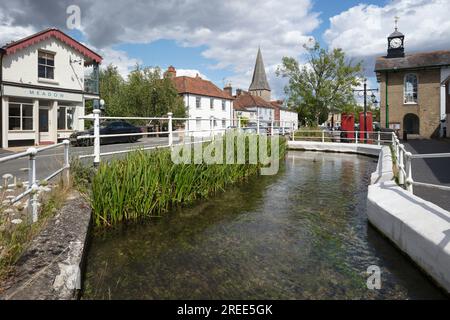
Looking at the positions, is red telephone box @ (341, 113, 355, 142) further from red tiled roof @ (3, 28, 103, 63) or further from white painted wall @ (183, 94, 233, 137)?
red tiled roof @ (3, 28, 103, 63)

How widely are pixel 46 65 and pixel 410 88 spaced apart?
28.4 meters

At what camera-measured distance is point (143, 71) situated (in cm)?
3098

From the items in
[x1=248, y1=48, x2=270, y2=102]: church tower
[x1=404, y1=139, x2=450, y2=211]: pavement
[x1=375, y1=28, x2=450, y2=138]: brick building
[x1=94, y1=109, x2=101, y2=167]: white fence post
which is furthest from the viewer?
[x1=248, y1=48, x2=270, y2=102]: church tower

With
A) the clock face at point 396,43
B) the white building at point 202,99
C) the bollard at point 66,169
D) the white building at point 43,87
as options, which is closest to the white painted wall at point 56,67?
the white building at point 43,87

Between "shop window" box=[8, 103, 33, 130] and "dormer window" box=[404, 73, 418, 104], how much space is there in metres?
28.9

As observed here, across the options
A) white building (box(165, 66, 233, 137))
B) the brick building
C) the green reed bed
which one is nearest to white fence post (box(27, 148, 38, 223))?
the green reed bed

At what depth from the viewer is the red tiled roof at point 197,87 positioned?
41375mm

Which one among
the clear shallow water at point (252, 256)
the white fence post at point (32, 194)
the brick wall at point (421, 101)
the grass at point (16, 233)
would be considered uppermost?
the brick wall at point (421, 101)

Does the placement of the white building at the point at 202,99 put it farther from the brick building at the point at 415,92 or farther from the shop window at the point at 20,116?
the shop window at the point at 20,116

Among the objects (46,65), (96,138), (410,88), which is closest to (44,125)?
(46,65)

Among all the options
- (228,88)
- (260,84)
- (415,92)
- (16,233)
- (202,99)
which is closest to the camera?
(16,233)

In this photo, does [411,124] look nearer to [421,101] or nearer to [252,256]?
[421,101]

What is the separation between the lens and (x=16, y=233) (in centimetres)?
350

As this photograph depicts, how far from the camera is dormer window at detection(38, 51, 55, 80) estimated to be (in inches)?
845
